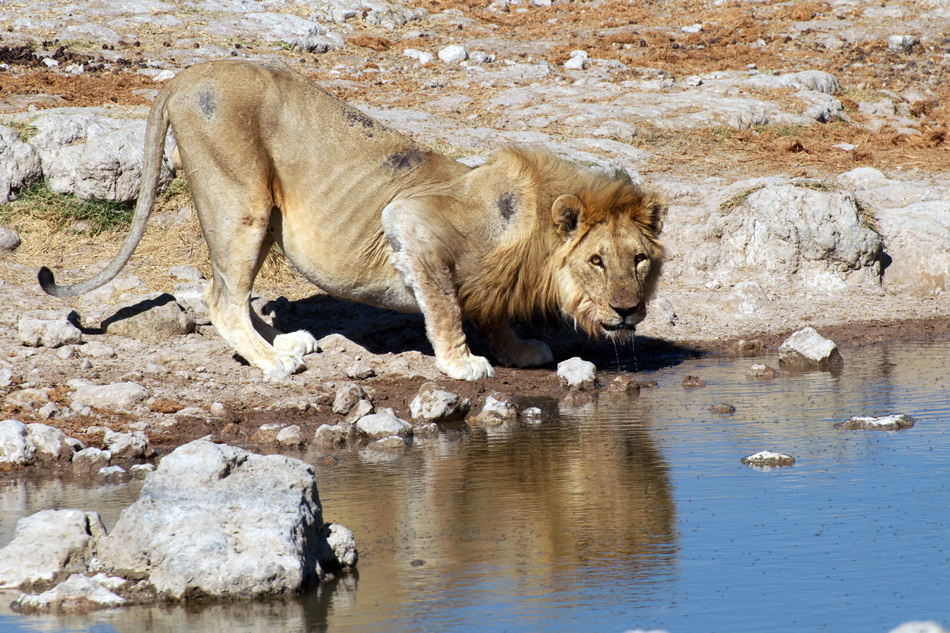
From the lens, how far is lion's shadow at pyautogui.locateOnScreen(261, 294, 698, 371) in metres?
9.45

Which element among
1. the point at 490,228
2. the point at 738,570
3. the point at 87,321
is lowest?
the point at 738,570

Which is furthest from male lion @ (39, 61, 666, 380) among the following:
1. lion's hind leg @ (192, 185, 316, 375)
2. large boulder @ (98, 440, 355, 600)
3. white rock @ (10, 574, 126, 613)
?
white rock @ (10, 574, 126, 613)

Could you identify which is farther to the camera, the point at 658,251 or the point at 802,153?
the point at 802,153

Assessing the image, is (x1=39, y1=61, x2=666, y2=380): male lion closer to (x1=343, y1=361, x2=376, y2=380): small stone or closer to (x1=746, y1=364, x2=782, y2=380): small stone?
(x1=343, y1=361, x2=376, y2=380): small stone

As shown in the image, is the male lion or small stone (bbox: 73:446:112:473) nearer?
small stone (bbox: 73:446:112:473)

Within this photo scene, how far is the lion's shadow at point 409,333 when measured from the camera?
9.45 metres

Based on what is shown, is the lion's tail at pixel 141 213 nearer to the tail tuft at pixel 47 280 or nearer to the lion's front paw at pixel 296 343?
the tail tuft at pixel 47 280

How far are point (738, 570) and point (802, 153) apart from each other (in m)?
11.4

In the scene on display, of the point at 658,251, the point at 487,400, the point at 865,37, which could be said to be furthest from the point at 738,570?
the point at 865,37

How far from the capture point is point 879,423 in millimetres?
6637

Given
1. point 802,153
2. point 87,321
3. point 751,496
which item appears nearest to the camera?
point 751,496

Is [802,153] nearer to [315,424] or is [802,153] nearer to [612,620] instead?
[315,424]

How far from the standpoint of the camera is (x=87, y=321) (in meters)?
8.87

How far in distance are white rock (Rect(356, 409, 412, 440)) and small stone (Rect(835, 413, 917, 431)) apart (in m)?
2.75
